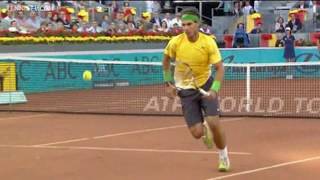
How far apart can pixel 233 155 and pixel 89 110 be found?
22.4 feet

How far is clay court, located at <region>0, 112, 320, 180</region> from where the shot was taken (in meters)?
8.79

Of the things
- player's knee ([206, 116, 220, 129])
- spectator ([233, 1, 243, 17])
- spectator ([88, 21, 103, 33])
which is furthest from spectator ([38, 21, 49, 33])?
player's knee ([206, 116, 220, 129])

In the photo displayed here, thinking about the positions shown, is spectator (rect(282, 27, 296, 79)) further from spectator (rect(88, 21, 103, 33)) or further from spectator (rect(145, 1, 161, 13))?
spectator (rect(145, 1, 161, 13))

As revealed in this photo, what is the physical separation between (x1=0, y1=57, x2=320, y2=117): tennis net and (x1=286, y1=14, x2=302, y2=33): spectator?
5309 millimetres

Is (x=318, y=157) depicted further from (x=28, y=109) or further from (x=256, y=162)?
(x=28, y=109)

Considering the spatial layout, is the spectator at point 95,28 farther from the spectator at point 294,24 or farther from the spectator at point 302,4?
the spectator at point 302,4

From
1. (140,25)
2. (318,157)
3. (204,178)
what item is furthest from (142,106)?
(140,25)

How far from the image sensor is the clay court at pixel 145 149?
28.8 ft

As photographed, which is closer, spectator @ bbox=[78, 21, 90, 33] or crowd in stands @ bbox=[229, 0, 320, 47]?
spectator @ bbox=[78, 21, 90, 33]

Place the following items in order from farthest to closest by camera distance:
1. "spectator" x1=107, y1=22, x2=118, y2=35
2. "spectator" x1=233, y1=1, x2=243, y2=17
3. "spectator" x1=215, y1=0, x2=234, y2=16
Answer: "spectator" x1=215, y1=0, x2=234, y2=16 < "spectator" x1=233, y1=1, x2=243, y2=17 < "spectator" x1=107, y1=22, x2=118, y2=35

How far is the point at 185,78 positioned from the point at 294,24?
22.0 m

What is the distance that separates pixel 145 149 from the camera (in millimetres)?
10672

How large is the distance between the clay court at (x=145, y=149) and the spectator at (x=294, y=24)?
52.6ft

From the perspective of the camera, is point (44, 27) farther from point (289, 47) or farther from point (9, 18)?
point (289, 47)
